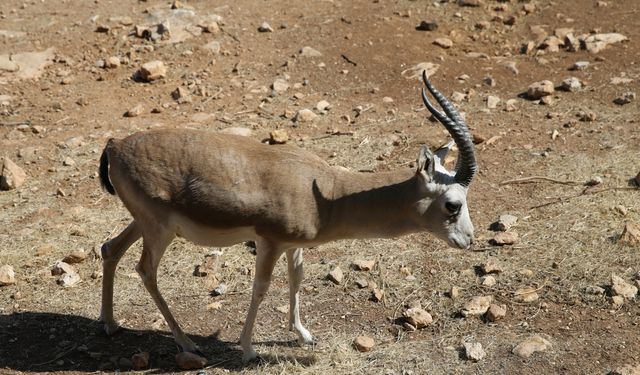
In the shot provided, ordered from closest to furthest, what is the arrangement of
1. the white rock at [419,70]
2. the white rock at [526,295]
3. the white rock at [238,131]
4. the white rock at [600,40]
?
the white rock at [526,295] → the white rock at [238,131] → the white rock at [419,70] → the white rock at [600,40]

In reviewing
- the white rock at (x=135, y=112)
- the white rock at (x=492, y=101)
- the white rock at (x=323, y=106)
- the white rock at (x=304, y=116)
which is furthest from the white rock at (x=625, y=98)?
the white rock at (x=135, y=112)

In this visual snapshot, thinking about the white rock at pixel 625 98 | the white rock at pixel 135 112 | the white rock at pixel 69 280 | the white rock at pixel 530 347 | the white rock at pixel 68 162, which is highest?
the white rock at pixel 530 347

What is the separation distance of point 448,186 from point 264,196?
5.75 feet

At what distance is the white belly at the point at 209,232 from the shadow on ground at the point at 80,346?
4.10 ft

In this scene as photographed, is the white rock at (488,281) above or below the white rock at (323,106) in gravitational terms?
above

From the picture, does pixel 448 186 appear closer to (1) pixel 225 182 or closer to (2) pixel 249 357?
(1) pixel 225 182

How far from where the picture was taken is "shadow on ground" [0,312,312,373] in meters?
8.30

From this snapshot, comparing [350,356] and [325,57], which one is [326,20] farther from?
[350,356]

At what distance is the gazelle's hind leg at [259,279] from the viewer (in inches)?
312

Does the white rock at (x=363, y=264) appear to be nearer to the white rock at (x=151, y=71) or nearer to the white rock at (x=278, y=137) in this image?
the white rock at (x=278, y=137)

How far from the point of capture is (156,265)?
8.22 meters

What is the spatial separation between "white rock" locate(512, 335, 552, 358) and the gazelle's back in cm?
238

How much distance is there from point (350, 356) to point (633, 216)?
440 cm

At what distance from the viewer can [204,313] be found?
924 centimetres
